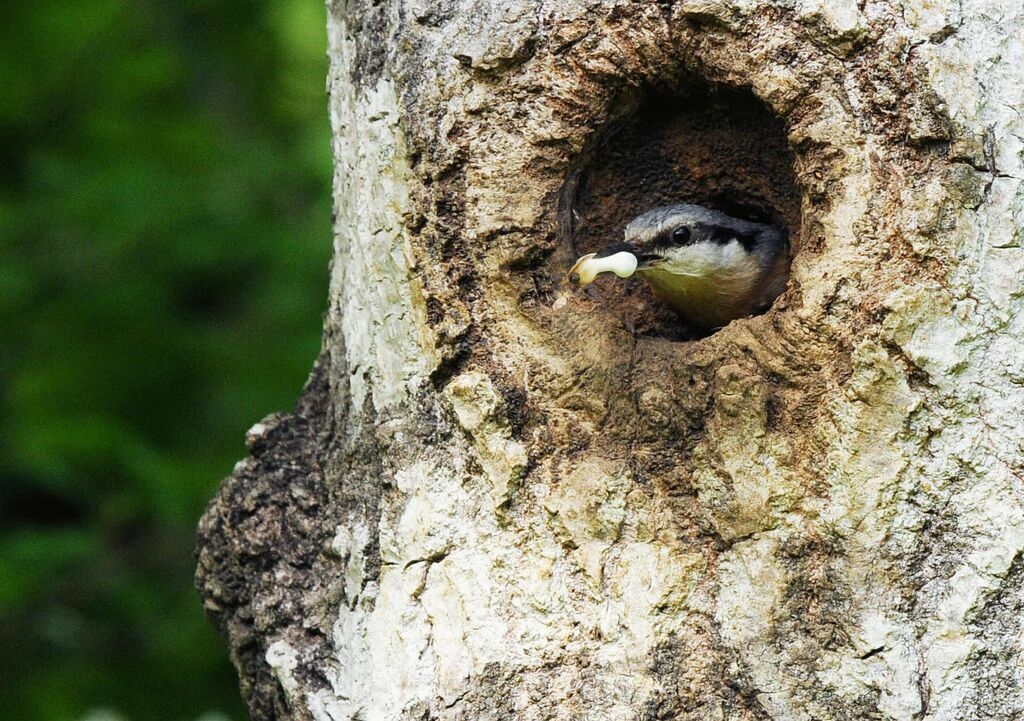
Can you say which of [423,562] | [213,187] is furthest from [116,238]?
[423,562]

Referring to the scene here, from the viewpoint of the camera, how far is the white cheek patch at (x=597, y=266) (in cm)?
280

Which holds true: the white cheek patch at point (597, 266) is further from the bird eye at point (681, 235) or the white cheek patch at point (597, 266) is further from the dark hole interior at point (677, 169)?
the bird eye at point (681, 235)

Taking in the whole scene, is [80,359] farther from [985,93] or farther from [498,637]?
[985,93]

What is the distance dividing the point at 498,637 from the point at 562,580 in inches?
7.3

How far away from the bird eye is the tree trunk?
0.87 ft

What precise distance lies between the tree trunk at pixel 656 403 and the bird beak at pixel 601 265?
0.05 metres

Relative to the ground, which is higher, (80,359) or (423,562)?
(80,359)

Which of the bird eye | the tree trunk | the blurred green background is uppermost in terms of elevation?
the blurred green background

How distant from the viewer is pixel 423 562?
273cm

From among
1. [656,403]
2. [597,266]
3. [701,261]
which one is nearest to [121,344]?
[701,261]

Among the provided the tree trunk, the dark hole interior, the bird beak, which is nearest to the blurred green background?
the tree trunk

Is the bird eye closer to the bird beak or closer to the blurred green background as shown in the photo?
the bird beak

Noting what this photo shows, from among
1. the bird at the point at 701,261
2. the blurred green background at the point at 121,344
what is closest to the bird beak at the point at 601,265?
the bird at the point at 701,261

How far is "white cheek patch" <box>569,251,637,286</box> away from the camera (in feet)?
9.18
